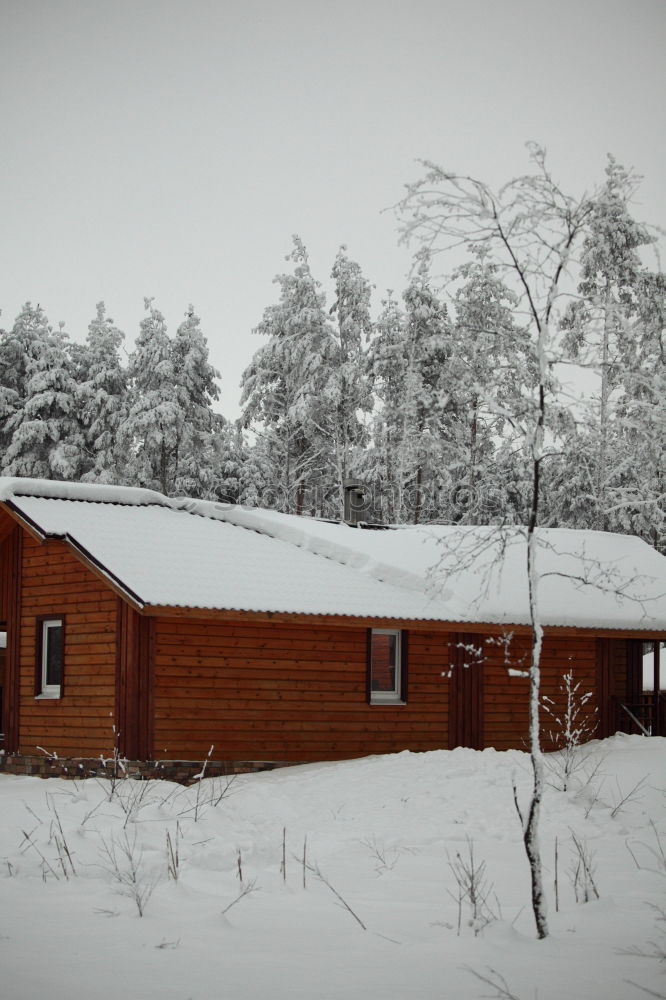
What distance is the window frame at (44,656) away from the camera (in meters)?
15.4

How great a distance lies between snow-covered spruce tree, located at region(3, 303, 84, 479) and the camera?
33.8 m

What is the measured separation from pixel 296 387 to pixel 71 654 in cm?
2027

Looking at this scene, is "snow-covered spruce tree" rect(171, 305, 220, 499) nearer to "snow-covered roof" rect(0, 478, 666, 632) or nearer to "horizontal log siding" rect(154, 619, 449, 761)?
"snow-covered roof" rect(0, 478, 666, 632)

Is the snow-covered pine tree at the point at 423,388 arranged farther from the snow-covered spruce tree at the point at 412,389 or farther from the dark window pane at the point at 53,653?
the dark window pane at the point at 53,653

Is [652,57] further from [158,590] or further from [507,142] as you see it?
[158,590]

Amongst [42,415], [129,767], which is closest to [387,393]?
[42,415]

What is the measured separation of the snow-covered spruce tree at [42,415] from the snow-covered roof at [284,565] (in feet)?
54.1

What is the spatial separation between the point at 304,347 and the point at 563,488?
9451 mm

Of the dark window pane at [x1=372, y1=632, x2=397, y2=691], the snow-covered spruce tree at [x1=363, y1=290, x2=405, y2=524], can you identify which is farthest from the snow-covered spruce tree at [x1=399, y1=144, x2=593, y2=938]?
the snow-covered spruce tree at [x1=363, y1=290, x2=405, y2=524]

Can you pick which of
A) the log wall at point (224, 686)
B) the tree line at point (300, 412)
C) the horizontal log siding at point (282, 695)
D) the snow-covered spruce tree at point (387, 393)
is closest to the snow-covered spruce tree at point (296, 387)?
the tree line at point (300, 412)

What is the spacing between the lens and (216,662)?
14648 millimetres

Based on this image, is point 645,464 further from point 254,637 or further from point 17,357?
point 17,357

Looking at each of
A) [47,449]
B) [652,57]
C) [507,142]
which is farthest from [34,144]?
[47,449]

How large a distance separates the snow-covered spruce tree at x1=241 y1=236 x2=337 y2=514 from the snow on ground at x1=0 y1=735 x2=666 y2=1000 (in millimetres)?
21597
